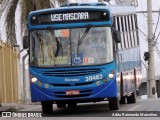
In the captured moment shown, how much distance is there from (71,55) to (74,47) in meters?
0.27

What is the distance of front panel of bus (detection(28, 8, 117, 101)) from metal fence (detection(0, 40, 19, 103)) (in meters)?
3.59

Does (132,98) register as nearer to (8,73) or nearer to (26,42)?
(8,73)

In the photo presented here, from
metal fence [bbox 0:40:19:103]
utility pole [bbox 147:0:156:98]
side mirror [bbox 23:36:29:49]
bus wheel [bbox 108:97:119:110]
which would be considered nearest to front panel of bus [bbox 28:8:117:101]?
side mirror [bbox 23:36:29:49]

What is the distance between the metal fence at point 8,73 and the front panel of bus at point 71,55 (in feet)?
11.8

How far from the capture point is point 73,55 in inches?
726

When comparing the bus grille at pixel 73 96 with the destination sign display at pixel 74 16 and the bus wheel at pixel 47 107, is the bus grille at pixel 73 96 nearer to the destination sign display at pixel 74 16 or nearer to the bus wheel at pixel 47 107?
the bus wheel at pixel 47 107

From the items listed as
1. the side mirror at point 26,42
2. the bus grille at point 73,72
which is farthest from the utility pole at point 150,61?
the bus grille at point 73,72

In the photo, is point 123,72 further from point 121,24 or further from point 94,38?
point 94,38

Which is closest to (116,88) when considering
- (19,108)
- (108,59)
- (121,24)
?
(108,59)

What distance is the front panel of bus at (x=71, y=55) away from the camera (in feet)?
59.6

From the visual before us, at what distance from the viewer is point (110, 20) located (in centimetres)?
1861

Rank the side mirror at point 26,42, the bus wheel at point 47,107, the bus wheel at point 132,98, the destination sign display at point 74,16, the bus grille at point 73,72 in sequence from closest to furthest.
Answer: the bus grille at point 73,72 → the destination sign display at point 74,16 → the side mirror at point 26,42 → the bus wheel at point 47,107 → the bus wheel at point 132,98

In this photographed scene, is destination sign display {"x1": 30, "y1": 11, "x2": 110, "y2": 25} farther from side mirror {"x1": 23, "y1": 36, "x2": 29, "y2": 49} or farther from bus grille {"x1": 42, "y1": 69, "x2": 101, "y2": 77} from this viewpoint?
bus grille {"x1": 42, "y1": 69, "x2": 101, "y2": 77}

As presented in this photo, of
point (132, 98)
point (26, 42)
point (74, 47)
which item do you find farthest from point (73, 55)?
point (132, 98)
